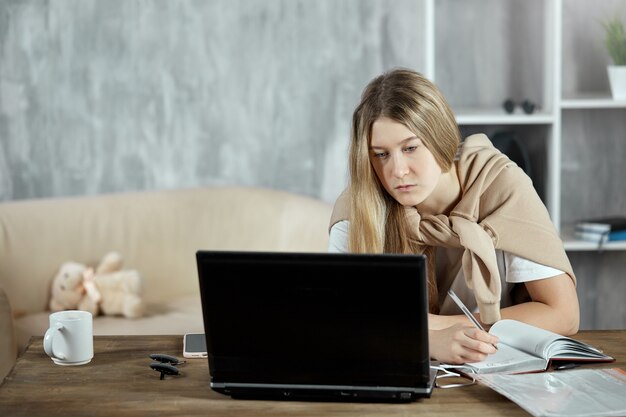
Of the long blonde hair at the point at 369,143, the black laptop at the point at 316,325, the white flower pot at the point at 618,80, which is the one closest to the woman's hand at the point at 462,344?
the black laptop at the point at 316,325

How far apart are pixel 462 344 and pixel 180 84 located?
8.28 feet

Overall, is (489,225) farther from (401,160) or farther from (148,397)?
(148,397)

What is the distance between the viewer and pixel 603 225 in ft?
11.5

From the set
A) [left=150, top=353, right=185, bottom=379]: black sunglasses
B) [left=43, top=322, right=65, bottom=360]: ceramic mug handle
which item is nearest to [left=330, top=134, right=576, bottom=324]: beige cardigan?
[left=150, top=353, right=185, bottom=379]: black sunglasses

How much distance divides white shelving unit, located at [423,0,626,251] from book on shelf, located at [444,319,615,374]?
1728 mm

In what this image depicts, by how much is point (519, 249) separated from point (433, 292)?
0.24 metres

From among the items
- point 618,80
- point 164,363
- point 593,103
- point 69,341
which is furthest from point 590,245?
point 69,341

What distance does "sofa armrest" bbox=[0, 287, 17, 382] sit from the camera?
3025 millimetres

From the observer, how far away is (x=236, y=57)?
3955mm

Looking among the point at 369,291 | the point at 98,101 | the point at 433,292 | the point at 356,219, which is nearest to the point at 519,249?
the point at 433,292

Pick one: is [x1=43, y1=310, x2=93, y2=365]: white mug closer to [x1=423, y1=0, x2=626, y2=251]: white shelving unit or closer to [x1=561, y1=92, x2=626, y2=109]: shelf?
[x1=423, y1=0, x2=626, y2=251]: white shelving unit

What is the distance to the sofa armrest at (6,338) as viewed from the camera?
9.93 feet

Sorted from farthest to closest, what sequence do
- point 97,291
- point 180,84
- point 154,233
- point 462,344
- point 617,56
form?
1. point 180,84
2. point 154,233
3. point 617,56
4. point 97,291
5. point 462,344

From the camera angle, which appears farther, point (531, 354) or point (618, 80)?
point (618, 80)
